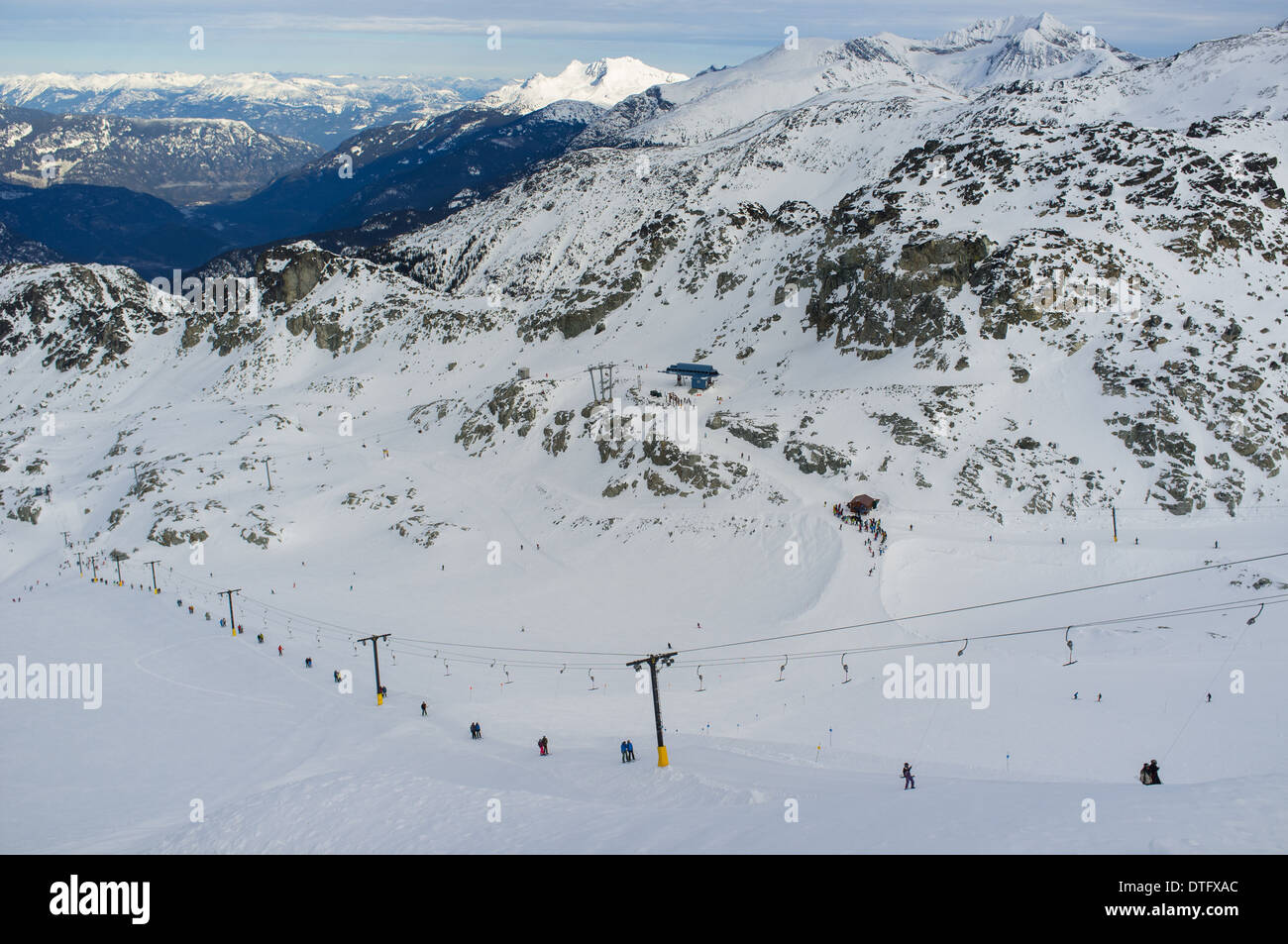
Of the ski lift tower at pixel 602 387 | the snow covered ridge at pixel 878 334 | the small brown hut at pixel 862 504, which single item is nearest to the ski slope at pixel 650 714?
the small brown hut at pixel 862 504

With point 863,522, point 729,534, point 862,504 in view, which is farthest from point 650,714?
point 862,504

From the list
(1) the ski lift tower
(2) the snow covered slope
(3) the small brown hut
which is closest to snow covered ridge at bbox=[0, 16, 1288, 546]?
(2) the snow covered slope

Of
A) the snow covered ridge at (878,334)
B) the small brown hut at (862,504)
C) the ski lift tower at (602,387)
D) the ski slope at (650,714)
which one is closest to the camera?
the ski slope at (650,714)

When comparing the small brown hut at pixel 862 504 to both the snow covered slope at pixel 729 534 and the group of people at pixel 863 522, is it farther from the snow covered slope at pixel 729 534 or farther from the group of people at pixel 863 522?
the snow covered slope at pixel 729 534

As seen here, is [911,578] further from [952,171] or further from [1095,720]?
[952,171]

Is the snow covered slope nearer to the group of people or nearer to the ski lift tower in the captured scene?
the group of people

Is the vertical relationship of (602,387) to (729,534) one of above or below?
above

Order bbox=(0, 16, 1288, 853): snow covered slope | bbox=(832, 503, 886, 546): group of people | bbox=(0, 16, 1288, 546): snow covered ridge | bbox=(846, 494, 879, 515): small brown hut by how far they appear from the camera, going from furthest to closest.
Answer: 1. bbox=(0, 16, 1288, 546): snow covered ridge
2. bbox=(846, 494, 879, 515): small brown hut
3. bbox=(832, 503, 886, 546): group of people
4. bbox=(0, 16, 1288, 853): snow covered slope

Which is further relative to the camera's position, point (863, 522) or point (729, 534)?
point (729, 534)

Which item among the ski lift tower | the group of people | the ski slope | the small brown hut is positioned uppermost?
the ski lift tower

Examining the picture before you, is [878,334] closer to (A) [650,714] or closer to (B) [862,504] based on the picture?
(B) [862,504]

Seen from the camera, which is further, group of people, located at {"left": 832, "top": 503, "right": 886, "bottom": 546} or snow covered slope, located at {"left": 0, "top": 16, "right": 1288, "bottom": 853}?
group of people, located at {"left": 832, "top": 503, "right": 886, "bottom": 546}
